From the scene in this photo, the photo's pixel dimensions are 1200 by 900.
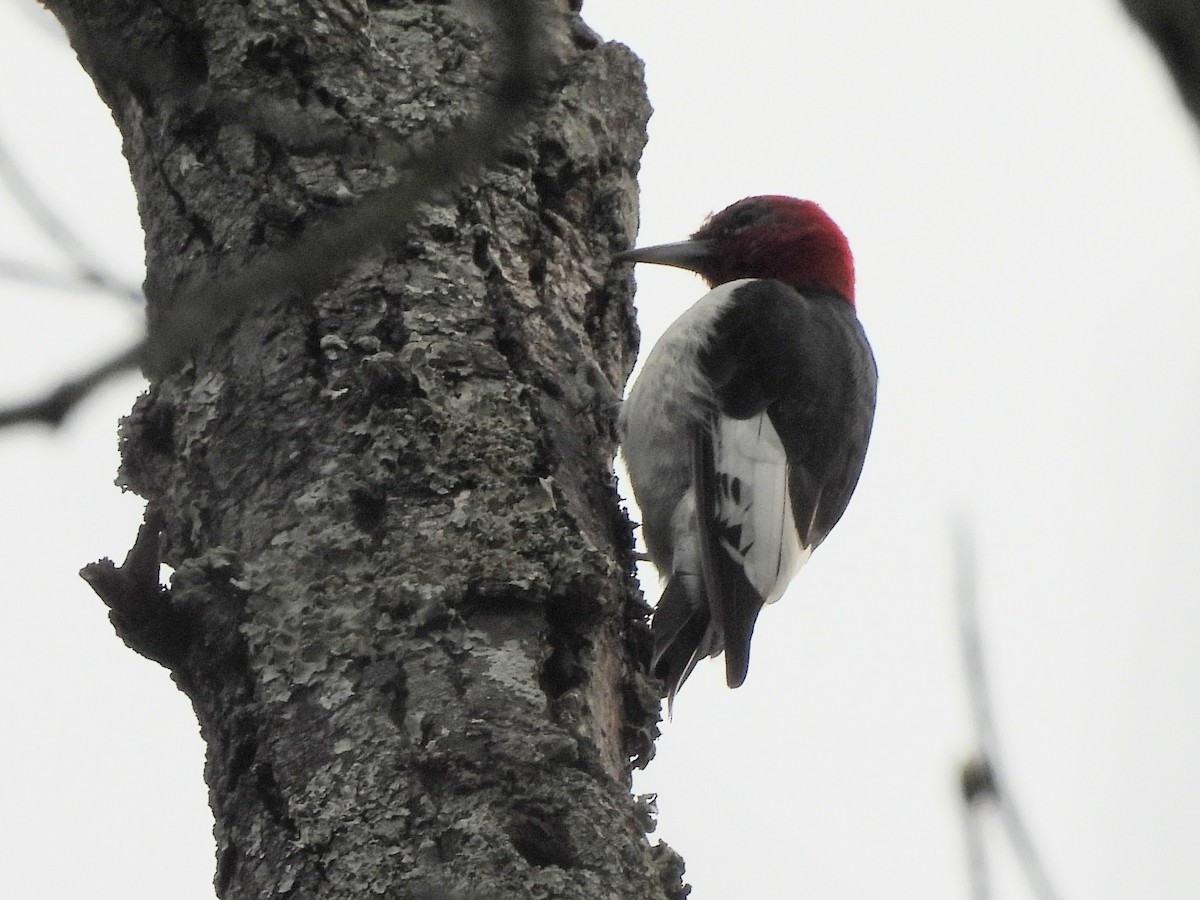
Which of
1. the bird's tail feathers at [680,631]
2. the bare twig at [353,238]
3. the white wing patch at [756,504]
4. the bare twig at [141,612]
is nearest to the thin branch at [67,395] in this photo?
the bare twig at [353,238]

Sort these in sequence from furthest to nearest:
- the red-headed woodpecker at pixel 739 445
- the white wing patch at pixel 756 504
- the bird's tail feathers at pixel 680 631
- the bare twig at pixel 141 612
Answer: the white wing patch at pixel 756 504 → the red-headed woodpecker at pixel 739 445 → the bird's tail feathers at pixel 680 631 → the bare twig at pixel 141 612

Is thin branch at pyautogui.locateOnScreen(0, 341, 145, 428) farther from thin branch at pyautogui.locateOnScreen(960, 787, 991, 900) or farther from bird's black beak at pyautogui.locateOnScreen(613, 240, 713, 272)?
bird's black beak at pyautogui.locateOnScreen(613, 240, 713, 272)

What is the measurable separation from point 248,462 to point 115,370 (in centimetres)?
99

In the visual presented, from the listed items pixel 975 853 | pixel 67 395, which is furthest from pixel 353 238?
pixel 975 853

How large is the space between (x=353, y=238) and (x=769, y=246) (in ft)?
10.0

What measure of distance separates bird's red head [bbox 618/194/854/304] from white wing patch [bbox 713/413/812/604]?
870mm

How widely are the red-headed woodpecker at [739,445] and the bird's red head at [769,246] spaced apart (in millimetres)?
237

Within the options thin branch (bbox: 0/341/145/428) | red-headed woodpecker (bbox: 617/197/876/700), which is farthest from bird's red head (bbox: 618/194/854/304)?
thin branch (bbox: 0/341/145/428)

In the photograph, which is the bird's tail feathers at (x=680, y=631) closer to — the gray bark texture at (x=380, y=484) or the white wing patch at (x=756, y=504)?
the white wing patch at (x=756, y=504)

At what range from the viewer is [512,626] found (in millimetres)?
1993

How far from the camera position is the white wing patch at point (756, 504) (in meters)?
3.13

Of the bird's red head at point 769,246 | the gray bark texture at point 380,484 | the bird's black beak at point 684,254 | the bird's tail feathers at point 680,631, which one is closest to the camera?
the gray bark texture at point 380,484

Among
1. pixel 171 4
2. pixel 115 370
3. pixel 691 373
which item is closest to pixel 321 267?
pixel 115 370

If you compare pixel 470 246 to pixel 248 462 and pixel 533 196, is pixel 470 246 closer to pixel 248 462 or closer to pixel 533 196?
pixel 533 196
